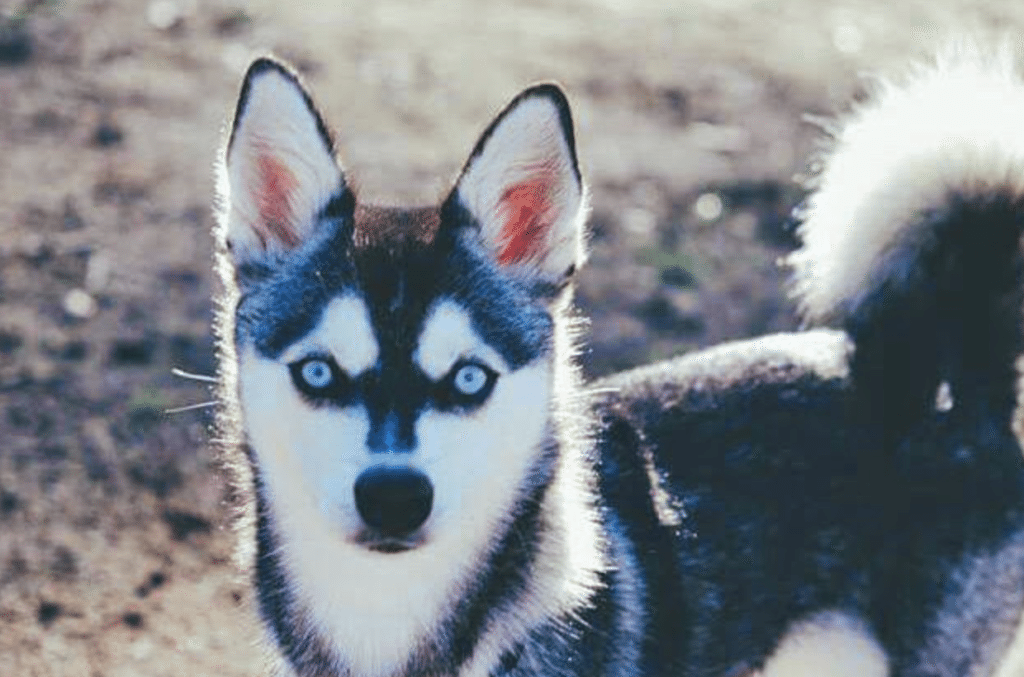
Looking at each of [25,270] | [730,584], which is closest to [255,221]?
[730,584]

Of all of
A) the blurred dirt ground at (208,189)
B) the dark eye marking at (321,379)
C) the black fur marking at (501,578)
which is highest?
the dark eye marking at (321,379)

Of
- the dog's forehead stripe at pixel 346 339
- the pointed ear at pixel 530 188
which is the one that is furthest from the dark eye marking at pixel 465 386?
the pointed ear at pixel 530 188

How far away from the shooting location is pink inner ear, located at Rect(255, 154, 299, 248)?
159 inches

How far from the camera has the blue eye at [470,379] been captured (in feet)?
12.3

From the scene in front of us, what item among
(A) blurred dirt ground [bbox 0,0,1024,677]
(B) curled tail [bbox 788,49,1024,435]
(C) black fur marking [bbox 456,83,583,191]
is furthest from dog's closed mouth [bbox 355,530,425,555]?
(B) curled tail [bbox 788,49,1024,435]

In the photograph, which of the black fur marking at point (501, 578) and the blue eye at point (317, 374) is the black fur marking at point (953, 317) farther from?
the blue eye at point (317, 374)

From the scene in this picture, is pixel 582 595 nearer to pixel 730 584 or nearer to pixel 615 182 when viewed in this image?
pixel 730 584

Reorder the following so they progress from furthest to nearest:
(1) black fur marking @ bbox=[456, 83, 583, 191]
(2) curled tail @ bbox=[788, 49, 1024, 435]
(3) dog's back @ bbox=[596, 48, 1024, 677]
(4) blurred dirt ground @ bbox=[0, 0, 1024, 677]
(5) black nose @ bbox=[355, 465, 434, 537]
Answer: (4) blurred dirt ground @ bbox=[0, 0, 1024, 677] → (2) curled tail @ bbox=[788, 49, 1024, 435] → (3) dog's back @ bbox=[596, 48, 1024, 677] → (1) black fur marking @ bbox=[456, 83, 583, 191] → (5) black nose @ bbox=[355, 465, 434, 537]

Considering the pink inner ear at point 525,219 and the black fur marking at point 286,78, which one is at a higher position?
the black fur marking at point 286,78

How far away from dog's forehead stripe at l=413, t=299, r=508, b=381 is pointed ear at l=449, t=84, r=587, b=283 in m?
0.33

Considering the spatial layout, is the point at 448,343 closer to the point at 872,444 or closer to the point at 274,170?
the point at 274,170

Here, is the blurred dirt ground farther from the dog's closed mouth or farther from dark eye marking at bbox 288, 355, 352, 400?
dark eye marking at bbox 288, 355, 352, 400

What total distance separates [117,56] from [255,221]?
5171 mm

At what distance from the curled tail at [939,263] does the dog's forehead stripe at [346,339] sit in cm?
145
